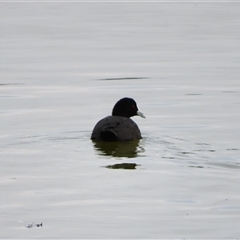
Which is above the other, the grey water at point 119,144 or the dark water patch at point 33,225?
the grey water at point 119,144

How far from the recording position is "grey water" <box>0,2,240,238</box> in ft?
32.6

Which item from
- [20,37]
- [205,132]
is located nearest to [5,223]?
[205,132]

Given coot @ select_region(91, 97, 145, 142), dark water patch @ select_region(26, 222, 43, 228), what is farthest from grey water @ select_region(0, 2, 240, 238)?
coot @ select_region(91, 97, 145, 142)

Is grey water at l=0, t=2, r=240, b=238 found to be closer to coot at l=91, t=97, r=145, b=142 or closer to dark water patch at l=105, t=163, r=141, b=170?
dark water patch at l=105, t=163, r=141, b=170

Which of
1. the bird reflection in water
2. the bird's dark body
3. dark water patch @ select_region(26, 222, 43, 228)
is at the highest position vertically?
the bird's dark body

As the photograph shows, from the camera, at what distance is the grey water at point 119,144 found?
9.93m

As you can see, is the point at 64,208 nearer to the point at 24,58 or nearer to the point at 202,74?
the point at 202,74

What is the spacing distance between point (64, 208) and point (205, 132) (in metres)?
5.58

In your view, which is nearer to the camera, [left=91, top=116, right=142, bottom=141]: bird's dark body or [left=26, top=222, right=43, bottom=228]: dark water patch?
[left=26, top=222, right=43, bottom=228]: dark water patch

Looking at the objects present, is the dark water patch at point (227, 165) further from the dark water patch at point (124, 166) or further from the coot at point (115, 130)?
the coot at point (115, 130)

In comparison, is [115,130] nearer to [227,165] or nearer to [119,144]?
[119,144]

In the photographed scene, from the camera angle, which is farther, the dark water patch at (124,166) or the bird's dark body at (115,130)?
the bird's dark body at (115,130)

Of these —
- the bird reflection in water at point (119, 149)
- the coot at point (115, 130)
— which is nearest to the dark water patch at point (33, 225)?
the bird reflection in water at point (119, 149)

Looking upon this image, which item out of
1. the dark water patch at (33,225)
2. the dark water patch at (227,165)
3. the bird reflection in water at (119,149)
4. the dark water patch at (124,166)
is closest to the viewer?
the dark water patch at (33,225)
